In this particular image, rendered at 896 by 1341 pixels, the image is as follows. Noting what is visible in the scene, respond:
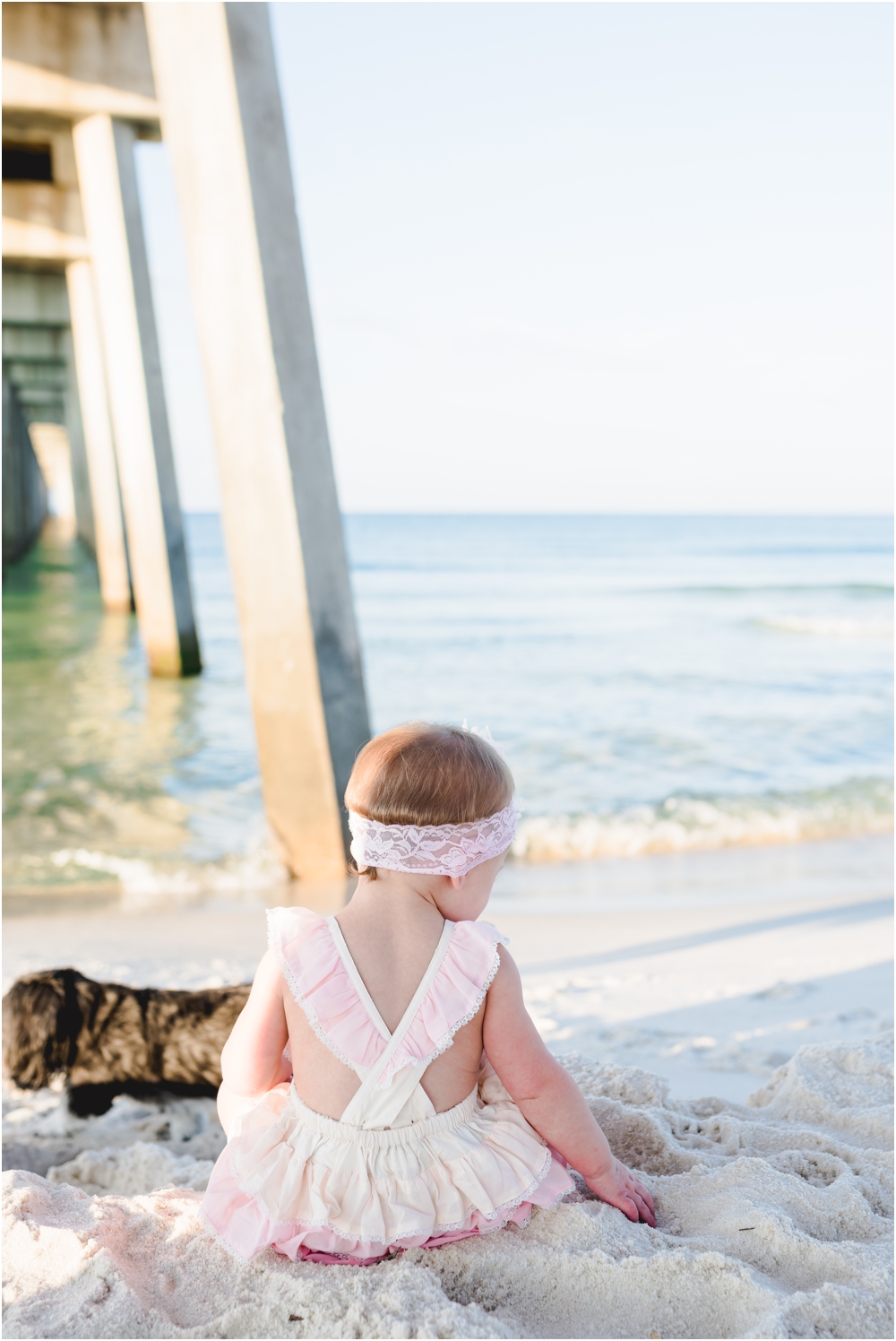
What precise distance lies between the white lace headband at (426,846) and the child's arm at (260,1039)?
0.97 ft

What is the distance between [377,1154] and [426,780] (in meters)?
0.69

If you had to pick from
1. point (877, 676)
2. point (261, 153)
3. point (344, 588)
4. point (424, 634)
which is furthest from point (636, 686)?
point (261, 153)

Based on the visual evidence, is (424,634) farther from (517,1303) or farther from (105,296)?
(517,1303)

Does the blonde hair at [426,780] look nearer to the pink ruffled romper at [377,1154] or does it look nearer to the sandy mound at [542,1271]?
the pink ruffled romper at [377,1154]

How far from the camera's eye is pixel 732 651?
1753cm

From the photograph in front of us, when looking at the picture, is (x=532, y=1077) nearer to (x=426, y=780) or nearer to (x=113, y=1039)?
(x=426, y=780)

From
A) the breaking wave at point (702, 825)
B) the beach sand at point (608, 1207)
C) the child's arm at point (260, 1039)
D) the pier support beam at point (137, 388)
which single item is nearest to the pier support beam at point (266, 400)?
the beach sand at point (608, 1207)

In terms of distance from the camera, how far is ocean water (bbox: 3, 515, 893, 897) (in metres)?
6.66

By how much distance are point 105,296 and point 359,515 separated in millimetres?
71527

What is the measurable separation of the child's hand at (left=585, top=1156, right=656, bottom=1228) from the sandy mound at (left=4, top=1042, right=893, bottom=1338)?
0.13ft

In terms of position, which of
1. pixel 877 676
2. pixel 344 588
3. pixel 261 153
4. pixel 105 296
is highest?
pixel 105 296

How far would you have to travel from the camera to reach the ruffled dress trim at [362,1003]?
1.92m

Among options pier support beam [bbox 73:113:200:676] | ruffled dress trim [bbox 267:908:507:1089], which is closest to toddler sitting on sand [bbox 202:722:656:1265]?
ruffled dress trim [bbox 267:908:507:1089]

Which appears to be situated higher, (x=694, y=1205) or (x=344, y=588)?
(x=344, y=588)
